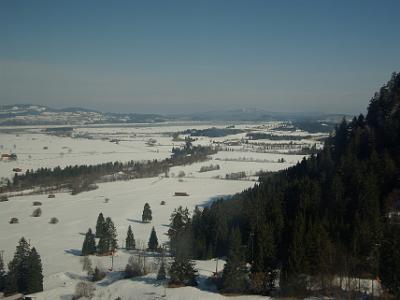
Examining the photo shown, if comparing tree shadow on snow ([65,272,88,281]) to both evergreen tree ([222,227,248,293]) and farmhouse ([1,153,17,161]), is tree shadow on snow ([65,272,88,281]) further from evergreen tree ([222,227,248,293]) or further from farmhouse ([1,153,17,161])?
farmhouse ([1,153,17,161])

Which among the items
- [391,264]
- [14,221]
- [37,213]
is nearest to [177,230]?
[391,264]

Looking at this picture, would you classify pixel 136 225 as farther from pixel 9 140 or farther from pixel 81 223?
pixel 9 140

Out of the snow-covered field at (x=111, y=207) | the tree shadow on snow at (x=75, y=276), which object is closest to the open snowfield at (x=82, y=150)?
the snow-covered field at (x=111, y=207)

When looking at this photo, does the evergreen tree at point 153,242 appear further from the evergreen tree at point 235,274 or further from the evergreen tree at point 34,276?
the evergreen tree at point 235,274

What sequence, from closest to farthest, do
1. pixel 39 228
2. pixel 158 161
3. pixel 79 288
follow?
pixel 79 288 < pixel 39 228 < pixel 158 161

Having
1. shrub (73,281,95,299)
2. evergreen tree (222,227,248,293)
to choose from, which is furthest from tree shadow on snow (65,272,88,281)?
evergreen tree (222,227,248,293)

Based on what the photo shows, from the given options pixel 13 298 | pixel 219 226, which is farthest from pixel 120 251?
pixel 13 298
